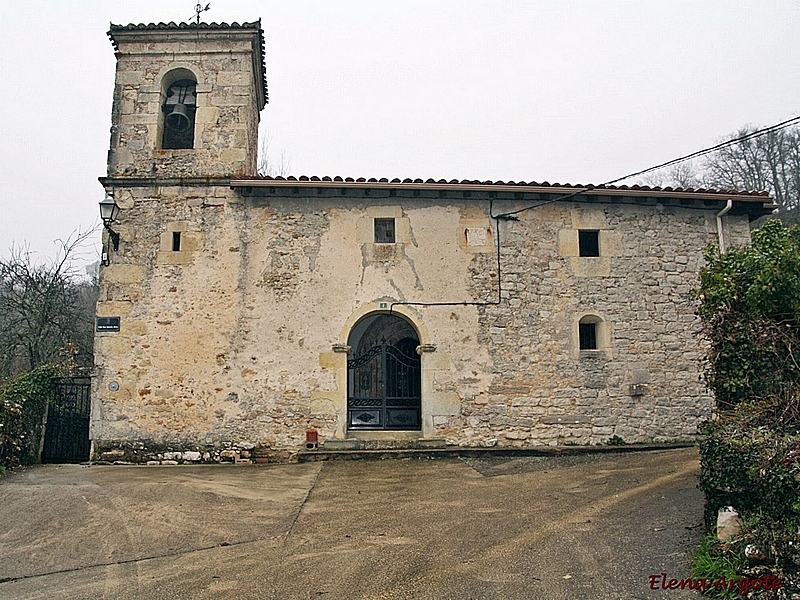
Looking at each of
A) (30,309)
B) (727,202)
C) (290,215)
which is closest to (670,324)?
(727,202)

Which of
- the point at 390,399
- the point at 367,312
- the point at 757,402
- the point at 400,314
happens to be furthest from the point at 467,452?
the point at 757,402

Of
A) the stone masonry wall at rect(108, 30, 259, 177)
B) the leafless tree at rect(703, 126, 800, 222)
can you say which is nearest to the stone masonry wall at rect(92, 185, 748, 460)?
the stone masonry wall at rect(108, 30, 259, 177)

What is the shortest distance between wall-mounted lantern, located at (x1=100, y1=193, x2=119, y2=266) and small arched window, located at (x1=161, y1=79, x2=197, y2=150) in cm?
159

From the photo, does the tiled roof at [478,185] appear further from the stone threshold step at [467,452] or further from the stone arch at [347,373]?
the stone threshold step at [467,452]

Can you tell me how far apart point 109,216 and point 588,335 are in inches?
339

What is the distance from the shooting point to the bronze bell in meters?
10.7

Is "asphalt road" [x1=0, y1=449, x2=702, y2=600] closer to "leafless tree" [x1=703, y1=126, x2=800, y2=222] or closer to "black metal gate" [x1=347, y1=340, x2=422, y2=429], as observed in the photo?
"black metal gate" [x1=347, y1=340, x2=422, y2=429]

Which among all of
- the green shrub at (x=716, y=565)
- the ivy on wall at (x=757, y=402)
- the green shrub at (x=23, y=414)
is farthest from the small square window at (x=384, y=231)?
the green shrub at (x=716, y=565)

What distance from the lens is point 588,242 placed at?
1072 cm

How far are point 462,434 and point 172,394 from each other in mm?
4962

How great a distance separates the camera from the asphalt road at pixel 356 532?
4.51 meters

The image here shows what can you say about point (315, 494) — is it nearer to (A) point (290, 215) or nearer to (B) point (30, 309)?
(A) point (290, 215)

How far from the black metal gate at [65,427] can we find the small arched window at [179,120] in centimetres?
468

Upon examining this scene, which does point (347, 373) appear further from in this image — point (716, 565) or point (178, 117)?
point (716, 565)
